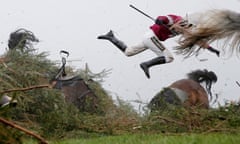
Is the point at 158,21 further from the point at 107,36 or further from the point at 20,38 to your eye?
the point at 20,38

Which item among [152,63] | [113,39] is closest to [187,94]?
[152,63]

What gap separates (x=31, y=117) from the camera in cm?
812

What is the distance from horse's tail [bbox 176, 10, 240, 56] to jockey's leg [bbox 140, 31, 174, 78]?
3.72 metres

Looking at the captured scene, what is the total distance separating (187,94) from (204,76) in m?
1.62

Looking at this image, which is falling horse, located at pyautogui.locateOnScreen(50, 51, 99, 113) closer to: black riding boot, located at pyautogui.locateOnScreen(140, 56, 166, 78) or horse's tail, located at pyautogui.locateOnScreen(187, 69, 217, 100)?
black riding boot, located at pyautogui.locateOnScreen(140, 56, 166, 78)

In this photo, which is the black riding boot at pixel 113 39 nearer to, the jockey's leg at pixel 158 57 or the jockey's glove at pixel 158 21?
the jockey's leg at pixel 158 57

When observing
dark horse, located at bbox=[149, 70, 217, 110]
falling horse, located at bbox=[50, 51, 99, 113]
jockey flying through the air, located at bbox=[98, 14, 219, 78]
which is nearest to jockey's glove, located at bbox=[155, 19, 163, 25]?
jockey flying through the air, located at bbox=[98, 14, 219, 78]

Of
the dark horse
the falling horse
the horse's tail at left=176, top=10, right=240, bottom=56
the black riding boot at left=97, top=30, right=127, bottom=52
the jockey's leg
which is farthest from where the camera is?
the black riding boot at left=97, top=30, right=127, bottom=52

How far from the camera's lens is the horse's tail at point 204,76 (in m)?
10.9

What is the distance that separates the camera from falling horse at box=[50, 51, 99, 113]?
9719mm

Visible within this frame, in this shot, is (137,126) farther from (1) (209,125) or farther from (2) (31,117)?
(2) (31,117)

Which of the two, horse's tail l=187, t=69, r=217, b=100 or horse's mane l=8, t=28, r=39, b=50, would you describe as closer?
horse's mane l=8, t=28, r=39, b=50

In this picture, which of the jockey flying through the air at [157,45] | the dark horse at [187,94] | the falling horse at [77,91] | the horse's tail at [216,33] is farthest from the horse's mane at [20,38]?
the horse's tail at [216,33]

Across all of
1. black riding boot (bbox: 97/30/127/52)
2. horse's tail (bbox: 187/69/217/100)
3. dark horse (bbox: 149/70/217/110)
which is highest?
black riding boot (bbox: 97/30/127/52)
